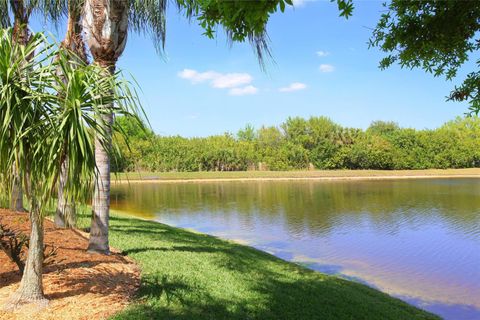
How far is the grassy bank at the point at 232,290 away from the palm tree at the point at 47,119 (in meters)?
1.72

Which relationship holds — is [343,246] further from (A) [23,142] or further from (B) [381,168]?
(B) [381,168]

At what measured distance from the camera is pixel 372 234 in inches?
611

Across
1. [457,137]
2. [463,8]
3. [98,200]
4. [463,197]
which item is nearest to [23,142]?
[98,200]

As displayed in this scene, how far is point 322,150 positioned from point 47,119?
204 feet

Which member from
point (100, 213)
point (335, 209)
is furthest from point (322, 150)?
point (100, 213)

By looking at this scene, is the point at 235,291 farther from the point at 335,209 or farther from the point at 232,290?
the point at 335,209

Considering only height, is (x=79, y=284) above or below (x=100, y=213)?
below

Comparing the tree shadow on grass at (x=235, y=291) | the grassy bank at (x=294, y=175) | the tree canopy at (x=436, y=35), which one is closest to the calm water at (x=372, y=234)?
the tree shadow on grass at (x=235, y=291)

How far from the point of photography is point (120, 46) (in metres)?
6.80

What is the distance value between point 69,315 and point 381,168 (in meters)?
65.6

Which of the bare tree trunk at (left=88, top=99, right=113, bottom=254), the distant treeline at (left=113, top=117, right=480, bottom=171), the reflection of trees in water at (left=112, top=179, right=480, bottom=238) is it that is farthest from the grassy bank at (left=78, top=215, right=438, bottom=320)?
the distant treeline at (left=113, top=117, right=480, bottom=171)

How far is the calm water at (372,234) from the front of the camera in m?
9.73

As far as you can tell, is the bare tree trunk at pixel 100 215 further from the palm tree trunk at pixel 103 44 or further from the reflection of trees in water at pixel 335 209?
the reflection of trees in water at pixel 335 209

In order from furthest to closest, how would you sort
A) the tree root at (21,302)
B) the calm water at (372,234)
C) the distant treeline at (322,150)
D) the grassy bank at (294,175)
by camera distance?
the distant treeline at (322,150) < the grassy bank at (294,175) < the calm water at (372,234) < the tree root at (21,302)
